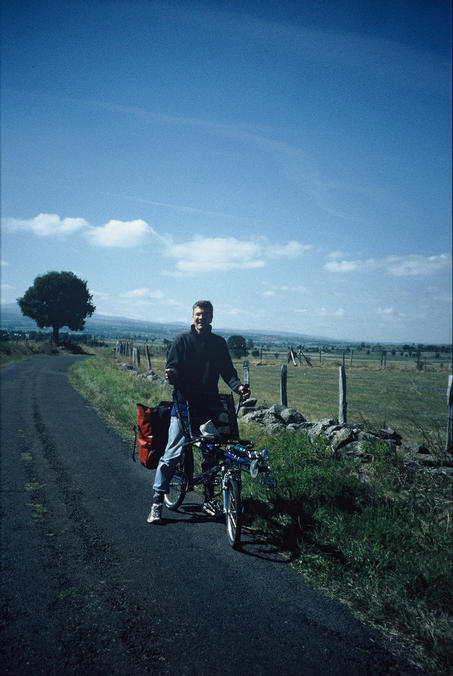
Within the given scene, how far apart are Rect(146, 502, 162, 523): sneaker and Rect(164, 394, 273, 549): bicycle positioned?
14.4 inches

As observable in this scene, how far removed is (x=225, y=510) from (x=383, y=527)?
1788 mm

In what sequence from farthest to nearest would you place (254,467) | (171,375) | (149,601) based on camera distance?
(171,375)
(254,467)
(149,601)

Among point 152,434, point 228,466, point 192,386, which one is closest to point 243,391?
point 192,386

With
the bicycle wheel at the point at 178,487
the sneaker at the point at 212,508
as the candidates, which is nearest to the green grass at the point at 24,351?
the bicycle wheel at the point at 178,487

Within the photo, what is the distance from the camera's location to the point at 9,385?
1783cm

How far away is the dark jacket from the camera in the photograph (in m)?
4.78

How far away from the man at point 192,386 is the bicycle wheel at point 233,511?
44cm

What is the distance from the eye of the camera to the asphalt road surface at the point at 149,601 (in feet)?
8.58

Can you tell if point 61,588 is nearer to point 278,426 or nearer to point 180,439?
point 180,439

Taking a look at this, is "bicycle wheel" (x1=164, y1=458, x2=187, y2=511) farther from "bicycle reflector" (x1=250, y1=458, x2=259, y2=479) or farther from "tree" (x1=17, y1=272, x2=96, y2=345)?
"tree" (x1=17, y1=272, x2=96, y2=345)

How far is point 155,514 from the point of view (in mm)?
4832

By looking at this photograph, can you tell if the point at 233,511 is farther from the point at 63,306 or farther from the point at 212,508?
the point at 63,306

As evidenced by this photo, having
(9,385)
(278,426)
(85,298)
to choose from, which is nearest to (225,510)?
(278,426)

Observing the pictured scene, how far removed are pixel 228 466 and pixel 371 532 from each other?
1.72m
